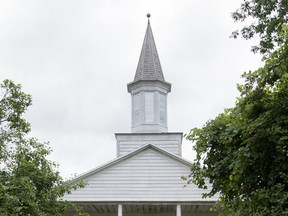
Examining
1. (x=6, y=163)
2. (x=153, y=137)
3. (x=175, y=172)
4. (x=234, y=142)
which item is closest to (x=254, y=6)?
(x=234, y=142)

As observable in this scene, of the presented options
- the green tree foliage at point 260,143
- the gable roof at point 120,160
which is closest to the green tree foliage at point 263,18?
the green tree foliage at point 260,143

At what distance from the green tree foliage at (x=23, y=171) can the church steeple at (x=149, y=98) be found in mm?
11626

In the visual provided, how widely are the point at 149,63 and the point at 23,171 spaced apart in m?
14.8

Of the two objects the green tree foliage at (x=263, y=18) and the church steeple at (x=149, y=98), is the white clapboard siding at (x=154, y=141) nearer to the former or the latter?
the church steeple at (x=149, y=98)

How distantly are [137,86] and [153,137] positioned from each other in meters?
3.01

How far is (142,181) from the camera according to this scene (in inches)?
862

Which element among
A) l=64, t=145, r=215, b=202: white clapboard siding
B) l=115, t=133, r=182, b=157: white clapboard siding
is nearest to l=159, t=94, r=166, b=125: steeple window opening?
l=115, t=133, r=182, b=157: white clapboard siding

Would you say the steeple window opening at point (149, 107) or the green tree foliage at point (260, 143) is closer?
the green tree foliage at point (260, 143)

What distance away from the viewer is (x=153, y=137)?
82.9ft

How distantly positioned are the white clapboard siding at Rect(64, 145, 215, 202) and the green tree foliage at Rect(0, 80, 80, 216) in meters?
6.93

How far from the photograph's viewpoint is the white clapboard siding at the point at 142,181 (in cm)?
2155

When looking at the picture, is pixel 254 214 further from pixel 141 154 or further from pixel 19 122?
pixel 141 154

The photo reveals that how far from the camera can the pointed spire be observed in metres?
26.9

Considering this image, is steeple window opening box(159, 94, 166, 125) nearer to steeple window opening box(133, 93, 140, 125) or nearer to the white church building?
steeple window opening box(133, 93, 140, 125)
